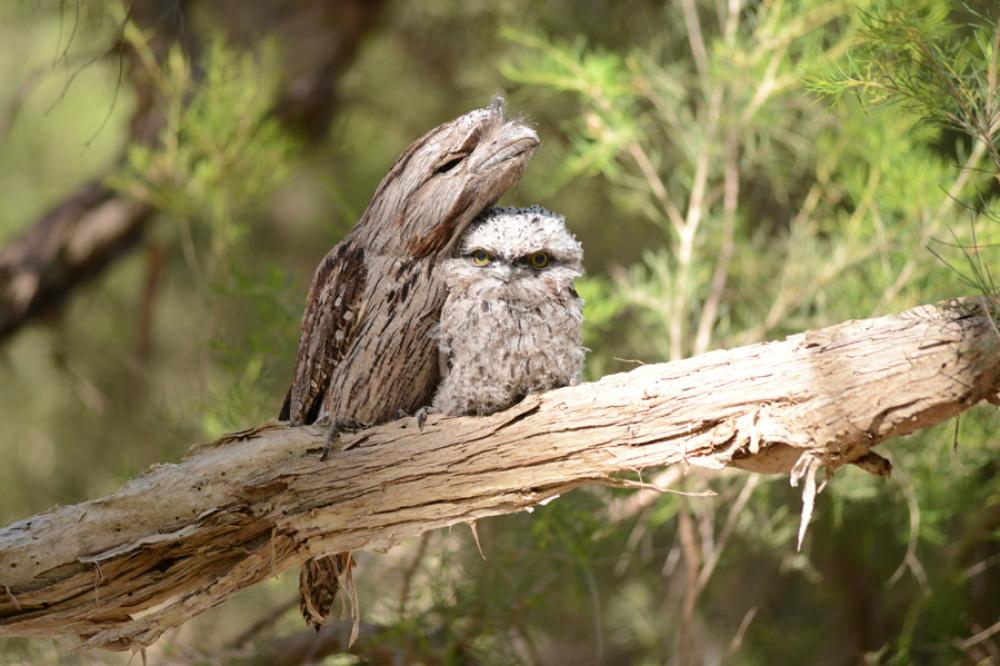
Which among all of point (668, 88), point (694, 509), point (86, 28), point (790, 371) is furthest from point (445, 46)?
point (790, 371)

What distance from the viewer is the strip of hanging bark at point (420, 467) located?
5.47 ft

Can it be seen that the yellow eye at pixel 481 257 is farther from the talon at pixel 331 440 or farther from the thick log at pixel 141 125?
the thick log at pixel 141 125

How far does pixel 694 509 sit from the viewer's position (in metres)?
3.60

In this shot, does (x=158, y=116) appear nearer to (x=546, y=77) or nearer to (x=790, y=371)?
(x=546, y=77)

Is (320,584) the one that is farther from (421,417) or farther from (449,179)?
(449,179)

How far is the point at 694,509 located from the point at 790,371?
1976 millimetres

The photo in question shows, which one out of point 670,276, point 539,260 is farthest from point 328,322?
point 670,276

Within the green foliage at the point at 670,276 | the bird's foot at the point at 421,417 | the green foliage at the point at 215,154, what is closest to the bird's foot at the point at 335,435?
the bird's foot at the point at 421,417

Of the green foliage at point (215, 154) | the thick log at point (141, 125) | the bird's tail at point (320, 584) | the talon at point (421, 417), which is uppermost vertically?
the thick log at point (141, 125)

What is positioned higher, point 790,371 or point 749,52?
point 749,52

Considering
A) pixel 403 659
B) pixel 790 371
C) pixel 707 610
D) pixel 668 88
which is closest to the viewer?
pixel 790 371

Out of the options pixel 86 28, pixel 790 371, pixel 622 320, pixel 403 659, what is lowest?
pixel 403 659

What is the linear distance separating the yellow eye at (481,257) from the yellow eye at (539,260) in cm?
9

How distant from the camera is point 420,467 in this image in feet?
6.61
